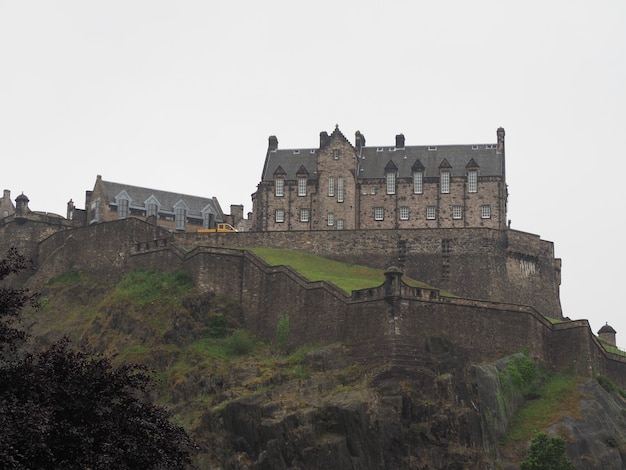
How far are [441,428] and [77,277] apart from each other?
3264 centimetres

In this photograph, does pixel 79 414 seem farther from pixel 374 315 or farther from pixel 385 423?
pixel 374 315

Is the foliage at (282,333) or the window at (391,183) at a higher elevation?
the window at (391,183)

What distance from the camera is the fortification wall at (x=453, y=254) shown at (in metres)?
77.6

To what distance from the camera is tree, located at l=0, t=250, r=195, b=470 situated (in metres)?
25.1

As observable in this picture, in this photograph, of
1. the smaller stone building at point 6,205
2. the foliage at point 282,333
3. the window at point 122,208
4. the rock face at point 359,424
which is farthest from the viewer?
the smaller stone building at point 6,205

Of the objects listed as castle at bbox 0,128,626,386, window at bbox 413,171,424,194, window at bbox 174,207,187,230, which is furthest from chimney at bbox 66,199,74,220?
window at bbox 413,171,424,194

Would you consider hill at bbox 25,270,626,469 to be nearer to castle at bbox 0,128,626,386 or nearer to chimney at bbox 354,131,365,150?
castle at bbox 0,128,626,386

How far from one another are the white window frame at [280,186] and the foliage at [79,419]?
2351 inches

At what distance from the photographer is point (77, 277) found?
258 feet

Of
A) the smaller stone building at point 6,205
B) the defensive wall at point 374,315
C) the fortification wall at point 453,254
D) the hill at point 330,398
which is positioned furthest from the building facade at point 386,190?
the smaller stone building at point 6,205

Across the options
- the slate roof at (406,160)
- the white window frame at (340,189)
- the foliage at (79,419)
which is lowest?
the foliage at (79,419)

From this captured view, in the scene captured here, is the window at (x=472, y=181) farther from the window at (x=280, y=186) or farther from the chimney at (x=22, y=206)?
the chimney at (x=22, y=206)

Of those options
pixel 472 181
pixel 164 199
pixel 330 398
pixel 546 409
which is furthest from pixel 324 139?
pixel 330 398

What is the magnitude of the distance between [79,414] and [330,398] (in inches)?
1298
